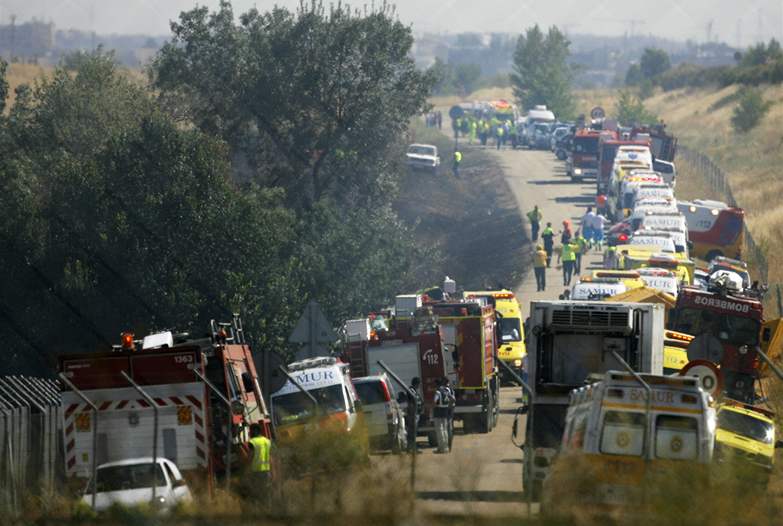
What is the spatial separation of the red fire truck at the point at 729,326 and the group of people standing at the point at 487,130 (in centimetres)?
7146

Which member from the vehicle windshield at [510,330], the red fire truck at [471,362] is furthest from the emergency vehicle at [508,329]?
the red fire truck at [471,362]

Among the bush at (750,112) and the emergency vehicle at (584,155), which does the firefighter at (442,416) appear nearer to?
the emergency vehicle at (584,155)

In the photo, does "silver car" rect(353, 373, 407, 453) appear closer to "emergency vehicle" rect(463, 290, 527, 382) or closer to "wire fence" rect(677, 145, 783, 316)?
"emergency vehicle" rect(463, 290, 527, 382)

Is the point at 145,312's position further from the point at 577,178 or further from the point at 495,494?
the point at 577,178

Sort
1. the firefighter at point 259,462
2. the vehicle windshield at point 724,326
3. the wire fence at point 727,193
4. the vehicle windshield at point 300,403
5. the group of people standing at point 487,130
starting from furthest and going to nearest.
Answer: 1. the group of people standing at point 487,130
2. the wire fence at point 727,193
3. the vehicle windshield at point 724,326
4. the vehicle windshield at point 300,403
5. the firefighter at point 259,462

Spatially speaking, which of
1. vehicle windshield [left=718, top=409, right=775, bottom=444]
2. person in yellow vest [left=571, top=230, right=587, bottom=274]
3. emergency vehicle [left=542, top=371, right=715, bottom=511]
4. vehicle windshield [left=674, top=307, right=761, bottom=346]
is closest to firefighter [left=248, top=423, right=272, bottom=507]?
emergency vehicle [left=542, top=371, right=715, bottom=511]

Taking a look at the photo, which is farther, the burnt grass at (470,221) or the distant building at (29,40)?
the distant building at (29,40)

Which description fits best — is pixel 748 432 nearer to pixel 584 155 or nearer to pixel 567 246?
pixel 567 246

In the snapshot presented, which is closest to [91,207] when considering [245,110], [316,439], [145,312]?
[145,312]

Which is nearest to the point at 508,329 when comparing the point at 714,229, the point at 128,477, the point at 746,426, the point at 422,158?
the point at 746,426

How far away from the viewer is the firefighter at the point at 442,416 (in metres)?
25.1

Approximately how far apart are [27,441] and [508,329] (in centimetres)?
1850

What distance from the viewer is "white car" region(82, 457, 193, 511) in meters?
16.3

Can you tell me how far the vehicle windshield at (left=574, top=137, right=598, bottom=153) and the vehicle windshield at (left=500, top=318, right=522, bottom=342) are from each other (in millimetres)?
45795
